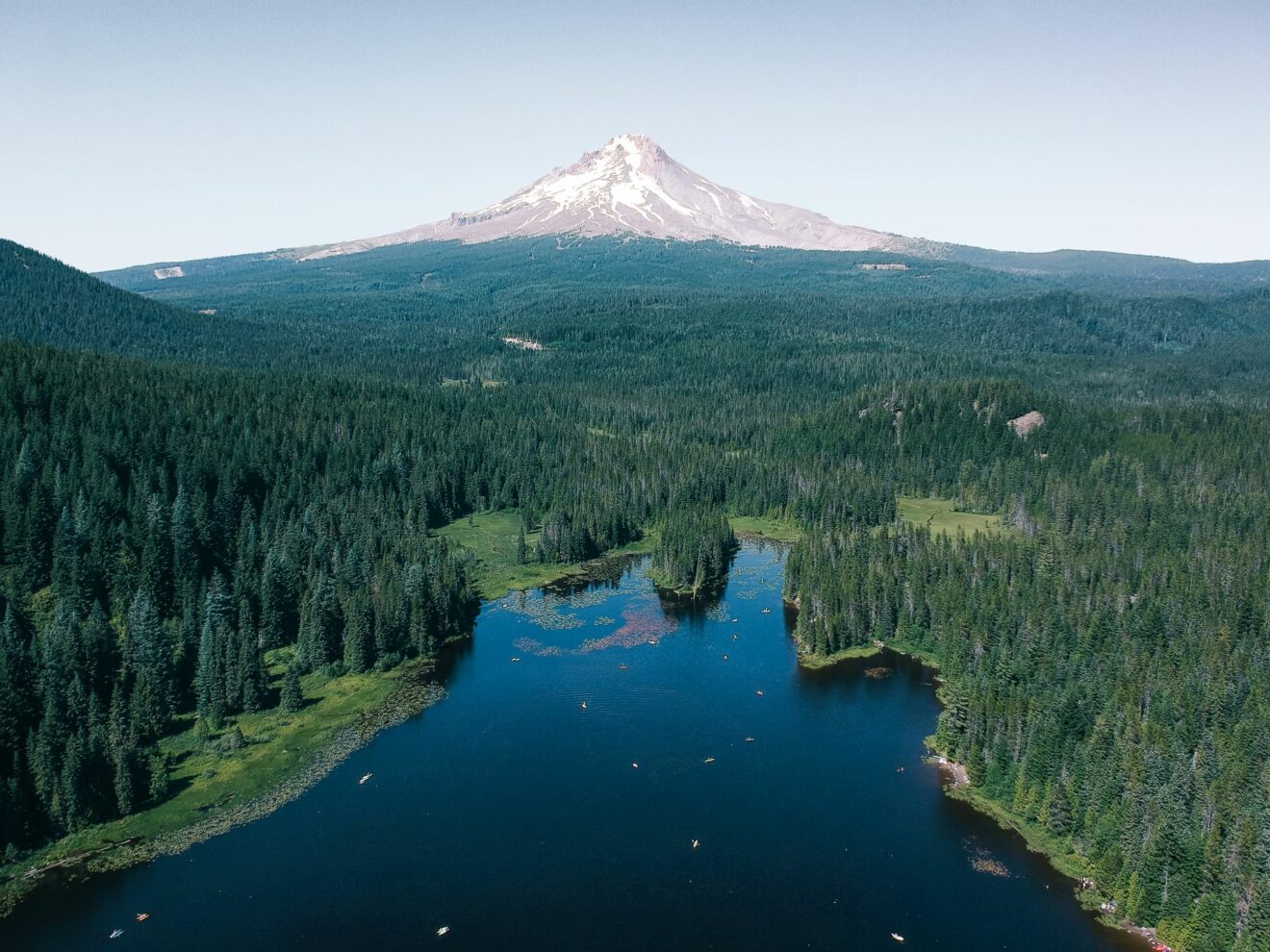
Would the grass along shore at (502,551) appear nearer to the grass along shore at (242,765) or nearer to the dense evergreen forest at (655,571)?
the dense evergreen forest at (655,571)

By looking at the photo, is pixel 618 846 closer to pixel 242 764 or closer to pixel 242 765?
pixel 242 765

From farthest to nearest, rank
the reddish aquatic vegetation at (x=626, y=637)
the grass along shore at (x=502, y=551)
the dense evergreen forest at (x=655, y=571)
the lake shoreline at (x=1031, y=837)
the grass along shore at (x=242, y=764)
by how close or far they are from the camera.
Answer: the grass along shore at (x=502, y=551) → the reddish aquatic vegetation at (x=626, y=637) → the dense evergreen forest at (x=655, y=571) → the grass along shore at (x=242, y=764) → the lake shoreline at (x=1031, y=837)

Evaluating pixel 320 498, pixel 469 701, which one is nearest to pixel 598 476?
pixel 320 498

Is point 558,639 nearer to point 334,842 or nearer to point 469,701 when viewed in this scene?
point 469,701

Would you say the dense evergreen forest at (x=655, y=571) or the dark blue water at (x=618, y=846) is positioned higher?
the dense evergreen forest at (x=655, y=571)

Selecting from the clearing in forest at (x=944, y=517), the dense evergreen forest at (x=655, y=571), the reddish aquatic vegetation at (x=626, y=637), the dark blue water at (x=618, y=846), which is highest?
the dense evergreen forest at (x=655, y=571)

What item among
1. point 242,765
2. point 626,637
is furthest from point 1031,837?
point 242,765

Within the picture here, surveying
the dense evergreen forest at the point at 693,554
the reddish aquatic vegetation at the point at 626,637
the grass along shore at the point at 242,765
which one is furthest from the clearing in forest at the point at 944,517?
the grass along shore at the point at 242,765

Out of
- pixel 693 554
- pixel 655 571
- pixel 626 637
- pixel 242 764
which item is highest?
pixel 693 554

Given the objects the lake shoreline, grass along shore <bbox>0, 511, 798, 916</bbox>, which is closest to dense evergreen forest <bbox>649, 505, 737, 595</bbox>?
grass along shore <bbox>0, 511, 798, 916</bbox>
